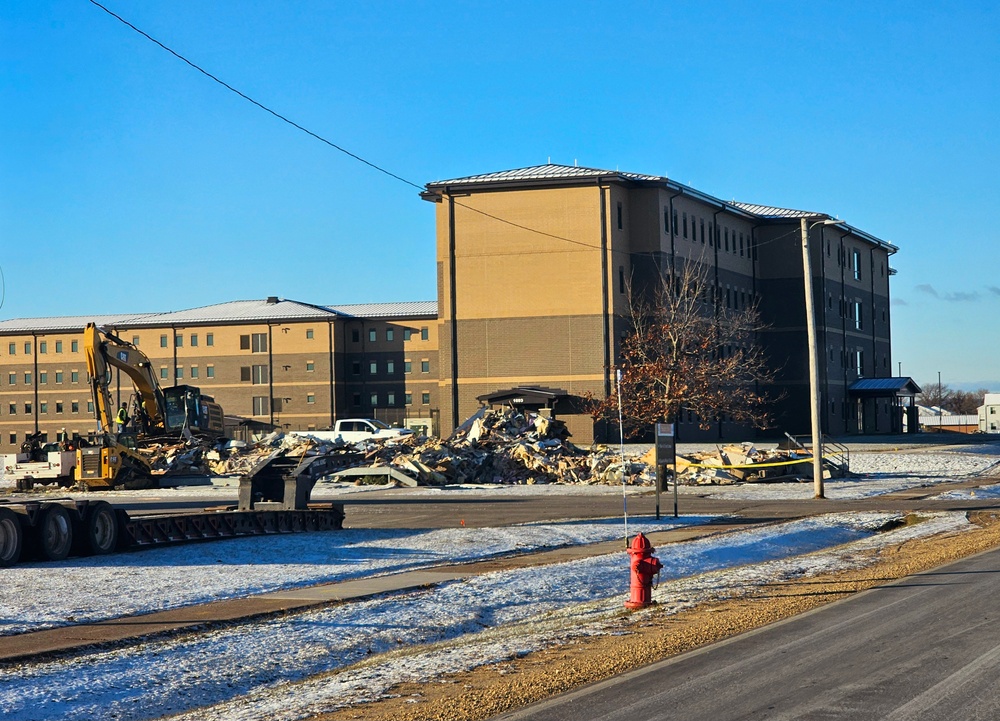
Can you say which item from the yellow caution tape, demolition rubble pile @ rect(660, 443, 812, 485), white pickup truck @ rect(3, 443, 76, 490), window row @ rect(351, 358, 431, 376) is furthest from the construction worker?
window row @ rect(351, 358, 431, 376)

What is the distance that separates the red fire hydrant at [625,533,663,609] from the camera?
1589cm

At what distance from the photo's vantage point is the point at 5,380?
365ft

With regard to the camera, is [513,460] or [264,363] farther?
[264,363]

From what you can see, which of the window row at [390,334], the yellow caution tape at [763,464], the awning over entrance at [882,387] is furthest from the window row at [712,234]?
the yellow caution tape at [763,464]

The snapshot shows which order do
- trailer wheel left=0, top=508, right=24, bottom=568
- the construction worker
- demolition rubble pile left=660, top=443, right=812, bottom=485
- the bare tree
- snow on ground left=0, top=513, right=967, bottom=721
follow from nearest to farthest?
snow on ground left=0, top=513, right=967, bottom=721, trailer wheel left=0, top=508, right=24, bottom=568, demolition rubble pile left=660, top=443, right=812, bottom=485, the construction worker, the bare tree

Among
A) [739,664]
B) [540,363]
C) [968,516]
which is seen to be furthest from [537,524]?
[540,363]

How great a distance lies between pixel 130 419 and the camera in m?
51.0

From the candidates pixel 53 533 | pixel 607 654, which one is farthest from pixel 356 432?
pixel 607 654

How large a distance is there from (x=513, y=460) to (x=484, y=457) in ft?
3.91

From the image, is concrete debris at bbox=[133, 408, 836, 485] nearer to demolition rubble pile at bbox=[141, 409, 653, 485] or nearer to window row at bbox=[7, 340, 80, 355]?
demolition rubble pile at bbox=[141, 409, 653, 485]

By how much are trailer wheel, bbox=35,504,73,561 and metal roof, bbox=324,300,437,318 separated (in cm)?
8410

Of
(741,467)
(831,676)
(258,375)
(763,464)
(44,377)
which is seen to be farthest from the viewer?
(44,377)

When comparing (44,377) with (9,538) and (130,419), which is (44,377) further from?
(9,538)

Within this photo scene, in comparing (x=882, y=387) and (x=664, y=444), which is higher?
(x=882, y=387)
